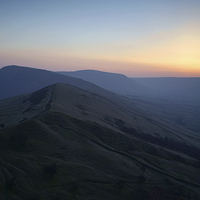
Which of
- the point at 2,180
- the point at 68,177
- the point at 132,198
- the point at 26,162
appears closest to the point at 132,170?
the point at 132,198

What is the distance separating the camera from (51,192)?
20.2m

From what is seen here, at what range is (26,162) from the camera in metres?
23.8

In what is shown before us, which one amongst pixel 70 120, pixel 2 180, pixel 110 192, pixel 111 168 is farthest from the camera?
pixel 70 120

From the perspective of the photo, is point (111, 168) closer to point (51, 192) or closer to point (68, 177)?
point (68, 177)

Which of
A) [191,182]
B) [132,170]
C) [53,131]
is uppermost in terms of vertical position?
[53,131]

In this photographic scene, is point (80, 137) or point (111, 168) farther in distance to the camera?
point (80, 137)

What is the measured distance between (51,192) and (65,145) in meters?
11.1

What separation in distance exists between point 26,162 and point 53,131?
11186 mm

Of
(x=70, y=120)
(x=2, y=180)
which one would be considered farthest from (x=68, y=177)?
(x=70, y=120)

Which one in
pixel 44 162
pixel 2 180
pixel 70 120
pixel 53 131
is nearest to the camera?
pixel 2 180

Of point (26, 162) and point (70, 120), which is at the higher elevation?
point (70, 120)

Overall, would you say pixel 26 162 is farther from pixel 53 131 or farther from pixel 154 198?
pixel 154 198

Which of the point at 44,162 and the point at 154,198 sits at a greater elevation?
the point at 44,162

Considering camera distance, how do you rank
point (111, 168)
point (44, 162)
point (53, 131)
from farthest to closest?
point (53, 131)
point (111, 168)
point (44, 162)
